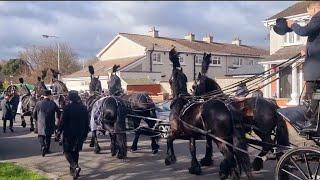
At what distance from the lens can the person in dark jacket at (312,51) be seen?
669 centimetres

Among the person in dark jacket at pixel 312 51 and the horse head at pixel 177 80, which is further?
the horse head at pixel 177 80

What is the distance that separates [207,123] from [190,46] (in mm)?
49312

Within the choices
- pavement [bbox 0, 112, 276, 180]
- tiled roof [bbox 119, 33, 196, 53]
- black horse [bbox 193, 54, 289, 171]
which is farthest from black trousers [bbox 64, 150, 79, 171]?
tiled roof [bbox 119, 33, 196, 53]

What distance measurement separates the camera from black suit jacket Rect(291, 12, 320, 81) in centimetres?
668

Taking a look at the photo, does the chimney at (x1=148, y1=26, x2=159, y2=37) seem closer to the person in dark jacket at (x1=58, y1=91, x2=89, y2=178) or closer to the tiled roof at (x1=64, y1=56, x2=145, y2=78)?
the tiled roof at (x1=64, y1=56, x2=145, y2=78)

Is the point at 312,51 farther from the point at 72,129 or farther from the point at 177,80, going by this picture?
the point at 72,129

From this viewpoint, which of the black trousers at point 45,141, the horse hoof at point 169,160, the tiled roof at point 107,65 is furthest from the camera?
the tiled roof at point 107,65

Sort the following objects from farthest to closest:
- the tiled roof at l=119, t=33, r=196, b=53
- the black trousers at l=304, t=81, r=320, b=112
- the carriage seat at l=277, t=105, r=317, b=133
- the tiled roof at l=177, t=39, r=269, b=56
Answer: the tiled roof at l=177, t=39, r=269, b=56 < the tiled roof at l=119, t=33, r=196, b=53 < the carriage seat at l=277, t=105, r=317, b=133 < the black trousers at l=304, t=81, r=320, b=112

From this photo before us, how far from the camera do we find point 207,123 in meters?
9.29

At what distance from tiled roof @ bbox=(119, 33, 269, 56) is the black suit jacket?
46162 mm

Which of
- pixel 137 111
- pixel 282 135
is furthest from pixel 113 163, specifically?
pixel 282 135

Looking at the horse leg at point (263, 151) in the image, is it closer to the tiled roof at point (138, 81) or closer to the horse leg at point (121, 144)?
the horse leg at point (121, 144)

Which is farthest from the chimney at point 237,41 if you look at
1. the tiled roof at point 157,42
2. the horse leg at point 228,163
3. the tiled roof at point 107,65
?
the horse leg at point 228,163

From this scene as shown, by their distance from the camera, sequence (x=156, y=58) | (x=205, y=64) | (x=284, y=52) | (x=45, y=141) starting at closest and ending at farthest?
(x=205, y=64)
(x=45, y=141)
(x=284, y=52)
(x=156, y=58)
